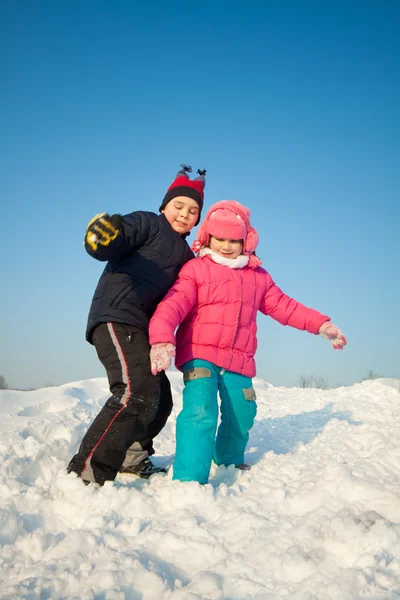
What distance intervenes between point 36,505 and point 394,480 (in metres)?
1.97

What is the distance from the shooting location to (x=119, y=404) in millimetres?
2898

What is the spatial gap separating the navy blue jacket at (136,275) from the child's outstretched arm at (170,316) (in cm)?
11

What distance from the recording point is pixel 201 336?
3.37 m

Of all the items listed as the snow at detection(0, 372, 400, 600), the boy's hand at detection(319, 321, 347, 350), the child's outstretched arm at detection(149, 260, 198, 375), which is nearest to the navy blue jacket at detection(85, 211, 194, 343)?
the child's outstretched arm at detection(149, 260, 198, 375)

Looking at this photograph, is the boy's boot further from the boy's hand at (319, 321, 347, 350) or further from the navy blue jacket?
the boy's hand at (319, 321, 347, 350)

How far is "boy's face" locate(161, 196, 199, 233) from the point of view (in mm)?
3660

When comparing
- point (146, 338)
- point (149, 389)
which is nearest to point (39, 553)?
point (149, 389)

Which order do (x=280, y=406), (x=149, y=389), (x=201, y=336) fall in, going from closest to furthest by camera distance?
(x=149, y=389)
(x=201, y=336)
(x=280, y=406)

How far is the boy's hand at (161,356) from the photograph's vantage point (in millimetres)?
2898

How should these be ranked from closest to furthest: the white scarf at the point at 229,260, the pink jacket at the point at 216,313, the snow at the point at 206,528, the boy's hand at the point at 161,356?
1. the snow at the point at 206,528
2. the boy's hand at the point at 161,356
3. the pink jacket at the point at 216,313
4. the white scarf at the point at 229,260

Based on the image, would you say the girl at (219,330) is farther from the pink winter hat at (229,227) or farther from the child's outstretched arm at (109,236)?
the child's outstretched arm at (109,236)

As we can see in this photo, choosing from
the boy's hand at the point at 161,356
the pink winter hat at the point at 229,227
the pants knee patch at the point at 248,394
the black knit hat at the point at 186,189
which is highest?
the black knit hat at the point at 186,189

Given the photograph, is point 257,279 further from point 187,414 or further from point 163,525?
point 163,525

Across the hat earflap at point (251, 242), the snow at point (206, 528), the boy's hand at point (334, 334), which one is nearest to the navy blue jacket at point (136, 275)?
the hat earflap at point (251, 242)
